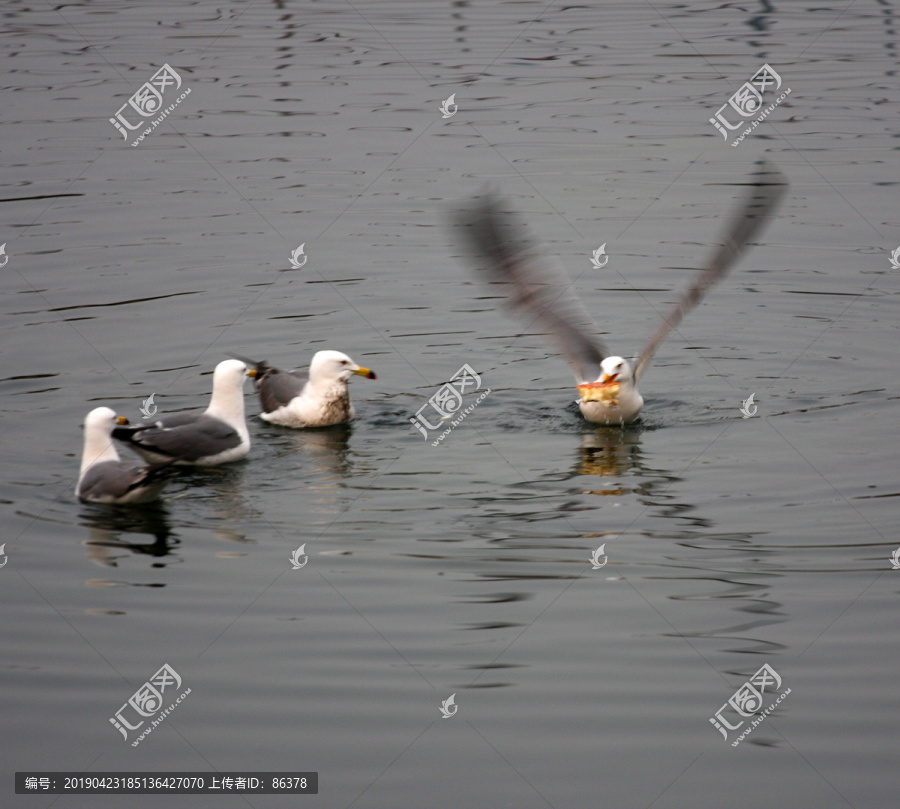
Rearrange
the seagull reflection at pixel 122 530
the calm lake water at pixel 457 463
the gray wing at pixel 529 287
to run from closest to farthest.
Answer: the calm lake water at pixel 457 463, the seagull reflection at pixel 122 530, the gray wing at pixel 529 287

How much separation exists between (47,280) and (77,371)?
291 cm

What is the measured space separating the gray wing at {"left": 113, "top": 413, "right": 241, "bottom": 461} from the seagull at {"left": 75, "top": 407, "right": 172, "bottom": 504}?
15cm

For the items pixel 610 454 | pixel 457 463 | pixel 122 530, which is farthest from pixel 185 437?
pixel 610 454

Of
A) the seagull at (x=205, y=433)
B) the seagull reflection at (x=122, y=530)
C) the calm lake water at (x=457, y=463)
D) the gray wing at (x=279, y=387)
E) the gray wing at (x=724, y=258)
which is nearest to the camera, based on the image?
the calm lake water at (x=457, y=463)

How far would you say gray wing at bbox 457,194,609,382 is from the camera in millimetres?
10547

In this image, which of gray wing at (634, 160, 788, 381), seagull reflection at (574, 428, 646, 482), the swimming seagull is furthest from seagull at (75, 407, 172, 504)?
gray wing at (634, 160, 788, 381)

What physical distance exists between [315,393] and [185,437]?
1344 mm

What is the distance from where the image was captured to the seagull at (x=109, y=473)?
8109mm

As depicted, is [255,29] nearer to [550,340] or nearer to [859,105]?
[859,105]

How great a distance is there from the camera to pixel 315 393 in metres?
9.89

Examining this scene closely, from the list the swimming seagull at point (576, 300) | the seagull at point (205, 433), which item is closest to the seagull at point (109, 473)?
the seagull at point (205, 433)

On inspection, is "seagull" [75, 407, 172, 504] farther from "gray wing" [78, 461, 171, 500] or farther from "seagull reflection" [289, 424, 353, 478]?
"seagull reflection" [289, 424, 353, 478]

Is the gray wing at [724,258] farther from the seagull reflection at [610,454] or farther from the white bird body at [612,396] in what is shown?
the seagull reflection at [610,454]

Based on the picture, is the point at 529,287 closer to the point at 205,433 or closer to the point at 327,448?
the point at 327,448
